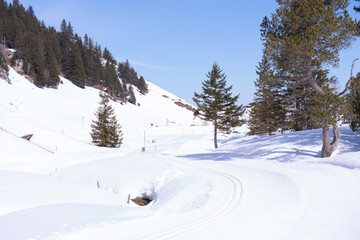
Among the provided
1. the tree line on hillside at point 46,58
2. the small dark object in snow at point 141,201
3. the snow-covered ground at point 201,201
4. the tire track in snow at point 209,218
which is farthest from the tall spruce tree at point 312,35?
the tree line on hillside at point 46,58

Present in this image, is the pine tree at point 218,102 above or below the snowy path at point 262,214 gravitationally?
above

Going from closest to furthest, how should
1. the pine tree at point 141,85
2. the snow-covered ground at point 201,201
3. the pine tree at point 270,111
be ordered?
the snow-covered ground at point 201,201 → the pine tree at point 270,111 → the pine tree at point 141,85

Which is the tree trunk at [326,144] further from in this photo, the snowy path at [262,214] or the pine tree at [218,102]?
the pine tree at [218,102]

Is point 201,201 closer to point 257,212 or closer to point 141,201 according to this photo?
point 257,212

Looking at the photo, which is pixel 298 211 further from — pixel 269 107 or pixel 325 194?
pixel 269 107

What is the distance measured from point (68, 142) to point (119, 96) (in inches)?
2414

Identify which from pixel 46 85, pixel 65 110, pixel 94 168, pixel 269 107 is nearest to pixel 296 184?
pixel 94 168

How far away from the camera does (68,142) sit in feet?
94.2

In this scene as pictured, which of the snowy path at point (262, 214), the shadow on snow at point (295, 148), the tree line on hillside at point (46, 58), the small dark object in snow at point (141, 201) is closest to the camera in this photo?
the snowy path at point (262, 214)

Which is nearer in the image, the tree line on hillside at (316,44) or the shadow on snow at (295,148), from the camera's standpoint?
the tree line on hillside at (316,44)

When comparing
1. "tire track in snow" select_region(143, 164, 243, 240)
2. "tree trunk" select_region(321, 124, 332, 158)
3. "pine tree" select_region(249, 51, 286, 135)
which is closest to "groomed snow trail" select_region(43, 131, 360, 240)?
"tire track in snow" select_region(143, 164, 243, 240)

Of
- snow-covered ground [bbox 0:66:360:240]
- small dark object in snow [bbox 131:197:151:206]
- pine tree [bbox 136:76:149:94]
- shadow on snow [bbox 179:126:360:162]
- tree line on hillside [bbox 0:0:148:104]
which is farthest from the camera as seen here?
pine tree [bbox 136:76:149:94]

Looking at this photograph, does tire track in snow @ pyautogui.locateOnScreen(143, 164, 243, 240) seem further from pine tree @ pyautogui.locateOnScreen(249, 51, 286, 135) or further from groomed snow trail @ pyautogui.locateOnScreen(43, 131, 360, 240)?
pine tree @ pyautogui.locateOnScreen(249, 51, 286, 135)

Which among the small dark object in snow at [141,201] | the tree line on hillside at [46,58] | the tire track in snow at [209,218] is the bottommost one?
the small dark object in snow at [141,201]
